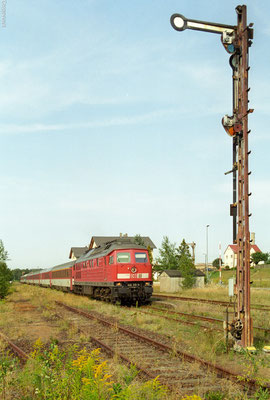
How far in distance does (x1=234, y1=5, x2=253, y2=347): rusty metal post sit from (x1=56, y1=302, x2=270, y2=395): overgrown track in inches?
65.4

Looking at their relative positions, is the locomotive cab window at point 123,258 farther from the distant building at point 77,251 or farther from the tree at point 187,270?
the distant building at point 77,251

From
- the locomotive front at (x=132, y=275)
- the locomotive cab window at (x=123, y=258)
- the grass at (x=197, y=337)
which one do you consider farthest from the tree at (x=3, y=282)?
the locomotive cab window at (x=123, y=258)

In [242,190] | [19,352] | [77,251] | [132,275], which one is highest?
[242,190]

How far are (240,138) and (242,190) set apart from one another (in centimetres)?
124

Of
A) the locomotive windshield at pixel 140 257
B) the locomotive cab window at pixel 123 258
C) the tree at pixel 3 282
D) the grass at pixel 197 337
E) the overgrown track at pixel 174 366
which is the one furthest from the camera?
the tree at pixel 3 282

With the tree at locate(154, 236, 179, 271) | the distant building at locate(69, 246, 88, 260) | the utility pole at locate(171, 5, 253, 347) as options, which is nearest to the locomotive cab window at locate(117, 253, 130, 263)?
the utility pole at locate(171, 5, 253, 347)

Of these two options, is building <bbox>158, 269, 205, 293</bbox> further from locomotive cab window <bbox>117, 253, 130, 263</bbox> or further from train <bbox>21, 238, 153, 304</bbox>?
locomotive cab window <bbox>117, 253, 130, 263</bbox>

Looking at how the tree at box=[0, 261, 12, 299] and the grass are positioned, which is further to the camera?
the tree at box=[0, 261, 12, 299]

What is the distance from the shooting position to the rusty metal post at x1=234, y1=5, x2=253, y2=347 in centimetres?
949

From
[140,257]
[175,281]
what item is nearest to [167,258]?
[175,281]

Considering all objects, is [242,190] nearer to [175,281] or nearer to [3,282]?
[3,282]

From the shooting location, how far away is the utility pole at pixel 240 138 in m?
9.46

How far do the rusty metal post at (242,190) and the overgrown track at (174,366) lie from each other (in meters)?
1.66

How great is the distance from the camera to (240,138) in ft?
32.8
